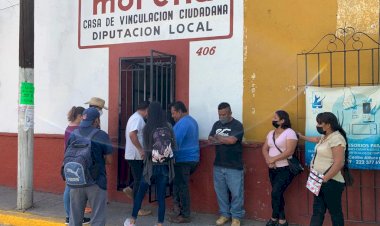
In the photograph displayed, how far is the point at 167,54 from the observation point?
6812mm

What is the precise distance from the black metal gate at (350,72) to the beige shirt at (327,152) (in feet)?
3.20

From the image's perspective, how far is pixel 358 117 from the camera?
5.51 m

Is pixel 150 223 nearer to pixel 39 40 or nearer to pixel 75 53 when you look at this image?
pixel 75 53

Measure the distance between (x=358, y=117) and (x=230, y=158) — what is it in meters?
1.73

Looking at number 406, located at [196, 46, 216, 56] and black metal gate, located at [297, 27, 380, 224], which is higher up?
number 406, located at [196, 46, 216, 56]

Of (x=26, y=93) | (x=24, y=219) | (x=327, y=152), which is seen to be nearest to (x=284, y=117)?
(x=327, y=152)

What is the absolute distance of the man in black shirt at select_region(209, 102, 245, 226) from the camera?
5.93 metres

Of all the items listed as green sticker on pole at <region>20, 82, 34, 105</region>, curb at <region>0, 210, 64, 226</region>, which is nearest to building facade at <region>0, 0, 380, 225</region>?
green sticker on pole at <region>20, 82, 34, 105</region>

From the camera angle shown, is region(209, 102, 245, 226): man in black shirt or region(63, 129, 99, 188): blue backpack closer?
region(63, 129, 99, 188): blue backpack

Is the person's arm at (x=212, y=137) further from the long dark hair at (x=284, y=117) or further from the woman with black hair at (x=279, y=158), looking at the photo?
the long dark hair at (x=284, y=117)

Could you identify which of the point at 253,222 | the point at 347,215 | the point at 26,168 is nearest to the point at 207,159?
the point at 253,222

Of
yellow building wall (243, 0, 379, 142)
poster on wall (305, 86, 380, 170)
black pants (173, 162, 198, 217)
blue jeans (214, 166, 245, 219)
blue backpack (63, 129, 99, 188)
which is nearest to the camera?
blue backpack (63, 129, 99, 188)

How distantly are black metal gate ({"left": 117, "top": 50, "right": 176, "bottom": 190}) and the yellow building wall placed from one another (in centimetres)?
131

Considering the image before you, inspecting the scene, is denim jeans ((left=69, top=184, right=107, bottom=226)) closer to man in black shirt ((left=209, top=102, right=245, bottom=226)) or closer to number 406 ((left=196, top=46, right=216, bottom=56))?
man in black shirt ((left=209, top=102, right=245, bottom=226))
